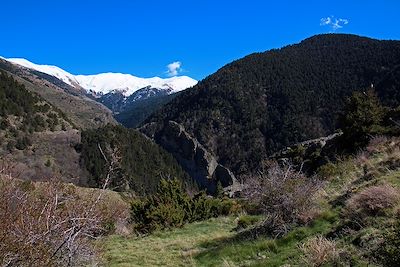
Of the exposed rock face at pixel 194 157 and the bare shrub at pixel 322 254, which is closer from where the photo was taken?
the bare shrub at pixel 322 254

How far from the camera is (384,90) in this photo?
128500 mm

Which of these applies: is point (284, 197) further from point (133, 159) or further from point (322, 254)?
point (133, 159)

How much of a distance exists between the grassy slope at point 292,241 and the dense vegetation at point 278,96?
395 ft

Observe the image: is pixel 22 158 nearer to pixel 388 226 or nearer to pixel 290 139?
pixel 388 226

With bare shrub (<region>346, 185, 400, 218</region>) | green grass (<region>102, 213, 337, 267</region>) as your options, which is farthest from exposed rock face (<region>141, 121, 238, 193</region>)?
bare shrub (<region>346, 185, 400, 218</region>)

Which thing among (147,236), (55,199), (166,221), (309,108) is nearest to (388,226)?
(55,199)

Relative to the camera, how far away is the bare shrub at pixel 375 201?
8992mm

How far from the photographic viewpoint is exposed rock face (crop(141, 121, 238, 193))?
142250mm

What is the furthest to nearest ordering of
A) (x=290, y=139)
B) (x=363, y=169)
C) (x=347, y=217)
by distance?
(x=290, y=139) < (x=363, y=169) < (x=347, y=217)

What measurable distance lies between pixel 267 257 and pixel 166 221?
11425 millimetres

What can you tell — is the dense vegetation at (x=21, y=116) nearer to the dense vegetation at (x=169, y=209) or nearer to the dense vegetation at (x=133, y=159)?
the dense vegetation at (x=133, y=159)

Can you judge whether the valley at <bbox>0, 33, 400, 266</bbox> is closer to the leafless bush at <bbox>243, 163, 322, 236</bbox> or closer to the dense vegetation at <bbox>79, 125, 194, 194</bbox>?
the leafless bush at <bbox>243, 163, 322, 236</bbox>

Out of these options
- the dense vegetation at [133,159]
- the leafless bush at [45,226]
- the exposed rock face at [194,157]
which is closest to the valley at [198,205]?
the leafless bush at [45,226]

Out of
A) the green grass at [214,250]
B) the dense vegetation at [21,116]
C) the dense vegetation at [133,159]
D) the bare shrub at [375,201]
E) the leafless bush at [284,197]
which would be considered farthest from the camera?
the dense vegetation at [133,159]
